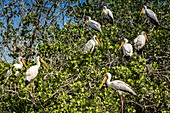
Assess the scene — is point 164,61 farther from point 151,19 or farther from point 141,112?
point 141,112

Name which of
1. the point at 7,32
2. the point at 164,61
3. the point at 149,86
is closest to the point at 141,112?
the point at 149,86

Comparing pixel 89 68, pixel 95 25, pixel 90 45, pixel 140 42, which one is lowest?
pixel 89 68

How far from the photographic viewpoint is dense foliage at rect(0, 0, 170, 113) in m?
5.18

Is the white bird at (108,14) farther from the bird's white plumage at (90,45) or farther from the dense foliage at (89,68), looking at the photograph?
the bird's white plumage at (90,45)

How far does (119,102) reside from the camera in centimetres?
596

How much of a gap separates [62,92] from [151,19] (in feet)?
18.3

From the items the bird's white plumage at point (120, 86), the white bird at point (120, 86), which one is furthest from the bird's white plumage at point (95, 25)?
the bird's white plumage at point (120, 86)

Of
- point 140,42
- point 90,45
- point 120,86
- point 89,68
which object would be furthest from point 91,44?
point 120,86

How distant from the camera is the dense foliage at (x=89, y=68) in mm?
5180

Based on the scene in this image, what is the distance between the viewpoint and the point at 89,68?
5.93 meters

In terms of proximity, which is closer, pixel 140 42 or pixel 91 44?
pixel 91 44

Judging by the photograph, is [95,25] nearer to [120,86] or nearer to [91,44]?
[91,44]

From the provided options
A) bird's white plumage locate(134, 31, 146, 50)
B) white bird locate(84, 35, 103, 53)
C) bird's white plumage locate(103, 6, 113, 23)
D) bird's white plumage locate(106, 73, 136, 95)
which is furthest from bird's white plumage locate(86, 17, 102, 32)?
bird's white plumage locate(106, 73, 136, 95)

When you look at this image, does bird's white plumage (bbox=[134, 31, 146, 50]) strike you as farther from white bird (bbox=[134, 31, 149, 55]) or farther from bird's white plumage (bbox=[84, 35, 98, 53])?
bird's white plumage (bbox=[84, 35, 98, 53])
